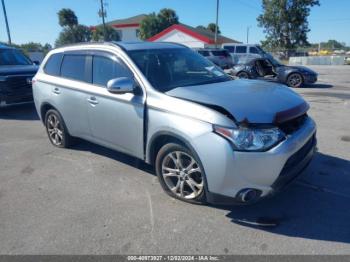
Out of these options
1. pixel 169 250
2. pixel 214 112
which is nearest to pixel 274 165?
pixel 214 112

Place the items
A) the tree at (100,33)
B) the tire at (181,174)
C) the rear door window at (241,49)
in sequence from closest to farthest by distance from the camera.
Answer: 1. the tire at (181,174)
2. the rear door window at (241,49)
3. the tree at (100,33)

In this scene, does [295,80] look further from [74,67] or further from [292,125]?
[292,125]

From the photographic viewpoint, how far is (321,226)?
3176 mm

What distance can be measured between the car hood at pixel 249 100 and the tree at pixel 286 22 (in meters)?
→ 48.7

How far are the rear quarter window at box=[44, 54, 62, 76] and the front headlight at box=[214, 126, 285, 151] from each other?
3.50 m

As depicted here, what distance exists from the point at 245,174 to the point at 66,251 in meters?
1.82

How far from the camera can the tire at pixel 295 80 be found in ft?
43.4

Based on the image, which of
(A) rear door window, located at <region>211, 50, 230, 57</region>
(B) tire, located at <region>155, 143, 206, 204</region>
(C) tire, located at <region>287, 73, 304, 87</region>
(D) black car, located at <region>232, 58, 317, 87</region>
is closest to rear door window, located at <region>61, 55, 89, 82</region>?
(B) tire, located at <region>155, 143, 206, 204</region>

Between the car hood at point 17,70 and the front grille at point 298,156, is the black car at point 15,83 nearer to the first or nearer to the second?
the car hood at point 17,70

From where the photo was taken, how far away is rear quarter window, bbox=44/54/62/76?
5.32 m

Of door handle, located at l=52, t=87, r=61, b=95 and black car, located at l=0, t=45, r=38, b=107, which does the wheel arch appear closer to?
door handle, located at l=52, t=87, r=61, b=95

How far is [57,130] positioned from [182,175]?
3.00 metres

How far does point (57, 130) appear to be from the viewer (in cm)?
557

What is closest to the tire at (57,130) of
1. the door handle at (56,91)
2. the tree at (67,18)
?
the door handle at (56,91)
